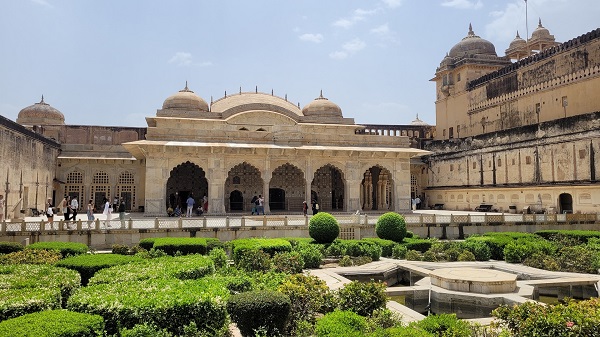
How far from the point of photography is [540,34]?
34688 millimetres

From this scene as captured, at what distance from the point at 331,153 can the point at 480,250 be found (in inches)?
458

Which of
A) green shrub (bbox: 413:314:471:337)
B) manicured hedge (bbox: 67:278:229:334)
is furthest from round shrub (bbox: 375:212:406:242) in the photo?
manicured hedge (bbox: 67:278:229:334)

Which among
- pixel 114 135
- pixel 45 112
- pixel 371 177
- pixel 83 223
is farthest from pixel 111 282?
pixel 45 112

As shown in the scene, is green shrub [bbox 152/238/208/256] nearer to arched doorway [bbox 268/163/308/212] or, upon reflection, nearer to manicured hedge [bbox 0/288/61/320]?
manicured hedge [bbox 0/288/61/320]

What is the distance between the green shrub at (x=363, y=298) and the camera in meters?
6.86

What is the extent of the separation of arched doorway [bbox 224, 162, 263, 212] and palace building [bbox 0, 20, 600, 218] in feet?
0.20

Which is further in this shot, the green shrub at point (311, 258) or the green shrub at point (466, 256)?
the green shrub at point (466, 256)

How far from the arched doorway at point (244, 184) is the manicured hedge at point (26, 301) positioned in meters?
19.6

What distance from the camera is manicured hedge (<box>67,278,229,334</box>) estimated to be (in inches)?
207

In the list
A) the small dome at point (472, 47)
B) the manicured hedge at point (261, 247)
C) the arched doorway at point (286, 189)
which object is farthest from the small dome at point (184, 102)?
the small dome at point (472, 47)

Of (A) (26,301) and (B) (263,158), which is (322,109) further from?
(A) (26,301)

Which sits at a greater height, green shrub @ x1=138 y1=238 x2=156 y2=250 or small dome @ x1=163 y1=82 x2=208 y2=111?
small dome @ x1=163 y1=82 x2=208 y2=111

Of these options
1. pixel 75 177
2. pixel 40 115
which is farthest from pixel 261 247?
pixel 40 115

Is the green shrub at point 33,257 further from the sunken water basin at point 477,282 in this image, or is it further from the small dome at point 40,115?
the small dome at point 40,115
